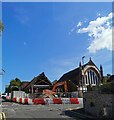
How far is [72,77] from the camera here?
234 ft

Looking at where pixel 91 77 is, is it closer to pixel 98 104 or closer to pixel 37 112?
pixel 37 112

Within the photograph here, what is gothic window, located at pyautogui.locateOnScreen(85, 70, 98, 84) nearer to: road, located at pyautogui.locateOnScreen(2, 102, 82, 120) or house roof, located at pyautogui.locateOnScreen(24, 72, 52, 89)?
house roof, located at pyautogui.locateOnScreen(24, 72, 52, 89)

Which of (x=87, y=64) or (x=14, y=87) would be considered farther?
(x=14, y=87)

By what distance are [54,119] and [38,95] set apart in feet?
118

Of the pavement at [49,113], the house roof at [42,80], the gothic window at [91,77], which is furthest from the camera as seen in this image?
the house roof at [42,80]

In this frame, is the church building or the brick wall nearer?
the brick wall

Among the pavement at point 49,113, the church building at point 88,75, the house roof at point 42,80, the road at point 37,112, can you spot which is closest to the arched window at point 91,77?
the church building at point 88,75

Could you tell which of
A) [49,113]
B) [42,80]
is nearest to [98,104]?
[49,113]

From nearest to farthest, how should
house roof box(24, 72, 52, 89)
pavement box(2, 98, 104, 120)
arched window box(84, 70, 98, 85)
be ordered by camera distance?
pavement box(2, 98, 104, 120) < arched window box(84, 70, 98, 85) < house roof box(24, 72, 52, 89)

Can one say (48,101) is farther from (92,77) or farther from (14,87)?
(14,87)

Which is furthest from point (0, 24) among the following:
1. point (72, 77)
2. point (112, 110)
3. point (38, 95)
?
point (72, 77)

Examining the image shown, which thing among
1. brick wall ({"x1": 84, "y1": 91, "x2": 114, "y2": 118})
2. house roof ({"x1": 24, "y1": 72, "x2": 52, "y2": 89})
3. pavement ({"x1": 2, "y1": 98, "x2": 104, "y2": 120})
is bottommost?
pavement ({"x1": 2, "y1": 98, "x2": 104, "y2": 120})

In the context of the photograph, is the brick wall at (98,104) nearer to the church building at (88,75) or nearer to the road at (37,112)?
the road at (37,112)

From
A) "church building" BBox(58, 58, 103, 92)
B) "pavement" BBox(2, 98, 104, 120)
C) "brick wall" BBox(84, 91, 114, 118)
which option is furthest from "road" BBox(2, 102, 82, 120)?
"church building" BBox(58, 58, 103, 92)
